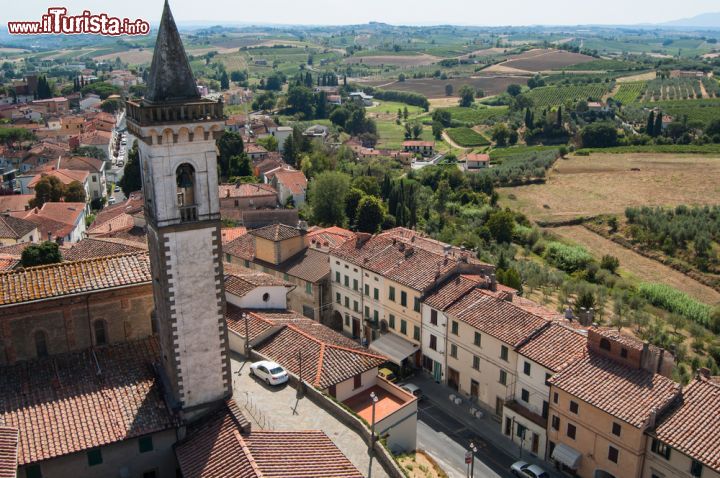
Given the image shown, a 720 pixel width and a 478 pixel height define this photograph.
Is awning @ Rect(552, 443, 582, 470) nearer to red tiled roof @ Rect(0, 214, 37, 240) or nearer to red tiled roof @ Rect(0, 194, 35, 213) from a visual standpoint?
red tiled roof @ Rect(0, 214, 37, 240)

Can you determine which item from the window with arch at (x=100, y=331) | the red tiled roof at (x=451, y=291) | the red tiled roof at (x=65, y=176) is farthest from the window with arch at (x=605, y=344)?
the red tiled roof at (x=65, y=176)

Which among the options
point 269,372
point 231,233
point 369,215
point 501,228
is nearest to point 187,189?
point 269,372

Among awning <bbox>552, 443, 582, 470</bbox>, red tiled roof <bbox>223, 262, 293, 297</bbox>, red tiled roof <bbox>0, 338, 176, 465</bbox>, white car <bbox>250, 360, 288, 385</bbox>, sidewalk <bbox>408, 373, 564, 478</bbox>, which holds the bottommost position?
sidewalk <bbox>408, 373, 564, 478</bbox>

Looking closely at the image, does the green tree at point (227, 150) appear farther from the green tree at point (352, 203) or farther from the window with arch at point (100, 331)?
the window with arch at point (100, 331)

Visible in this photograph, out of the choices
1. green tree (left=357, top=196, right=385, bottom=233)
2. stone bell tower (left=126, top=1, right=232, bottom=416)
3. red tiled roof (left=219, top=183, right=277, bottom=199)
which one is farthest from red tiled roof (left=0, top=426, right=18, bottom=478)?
green tree (left=357, top=196, right=385, bottom=233)

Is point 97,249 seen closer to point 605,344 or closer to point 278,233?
point 278,233

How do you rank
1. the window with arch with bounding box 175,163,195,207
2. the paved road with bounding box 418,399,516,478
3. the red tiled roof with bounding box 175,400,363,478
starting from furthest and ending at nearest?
the paved road with bounding box 418,399,516,478 < the window with arch with bounding box 175,163,195,207 < the red tiled roof with bounding box 175,400,363,478
